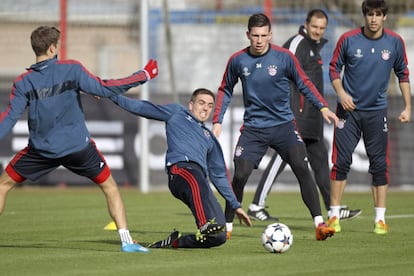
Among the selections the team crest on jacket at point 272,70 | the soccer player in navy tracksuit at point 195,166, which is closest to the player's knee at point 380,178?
the team crest on jacket at point 272,70

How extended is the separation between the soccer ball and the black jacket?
4209 millimetres

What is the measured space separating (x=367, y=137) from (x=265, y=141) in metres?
1.27

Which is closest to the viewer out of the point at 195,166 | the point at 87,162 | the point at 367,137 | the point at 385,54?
the point at 87,162

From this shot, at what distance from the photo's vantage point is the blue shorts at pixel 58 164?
31.5 ft

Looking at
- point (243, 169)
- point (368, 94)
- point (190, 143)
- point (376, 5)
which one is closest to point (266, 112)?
point (243, 169)

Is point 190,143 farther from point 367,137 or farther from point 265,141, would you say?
point 367,137

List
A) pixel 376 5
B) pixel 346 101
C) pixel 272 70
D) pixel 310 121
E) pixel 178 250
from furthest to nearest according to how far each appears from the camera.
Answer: pixel 310 121
pixel 346 101
pixel 376 5
pixel 272 70
pixel 178 250

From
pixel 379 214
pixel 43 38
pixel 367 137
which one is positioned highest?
pixel 43 38

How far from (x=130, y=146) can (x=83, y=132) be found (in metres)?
10.4

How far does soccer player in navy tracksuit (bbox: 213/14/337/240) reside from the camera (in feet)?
35.8

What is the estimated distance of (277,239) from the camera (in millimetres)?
9383

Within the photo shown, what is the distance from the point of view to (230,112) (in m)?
19.8

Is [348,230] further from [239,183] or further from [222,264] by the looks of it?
[222,264]

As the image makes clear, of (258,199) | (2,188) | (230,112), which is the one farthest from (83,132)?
(230,112)
